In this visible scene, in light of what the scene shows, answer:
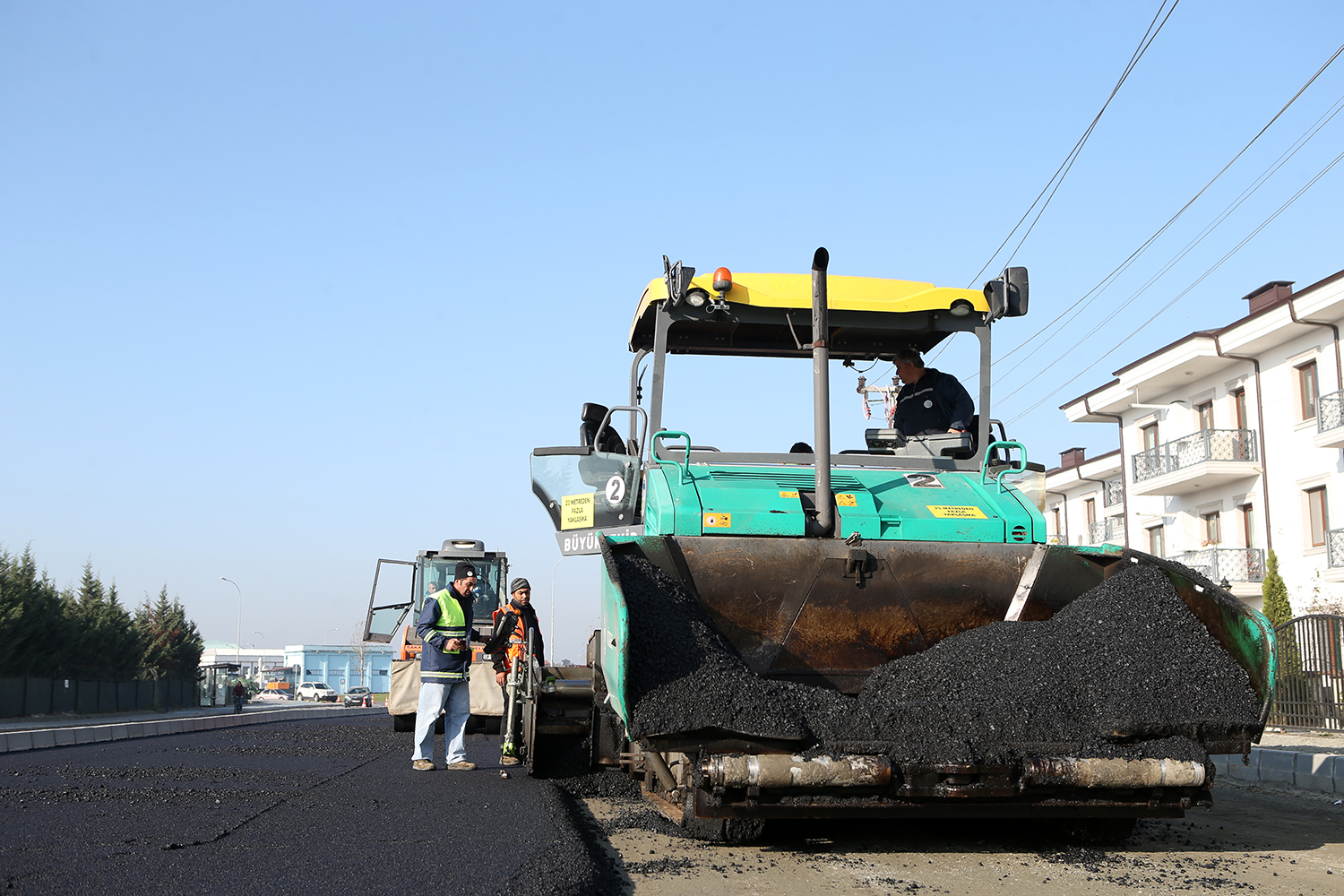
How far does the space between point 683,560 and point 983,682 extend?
1460 mm

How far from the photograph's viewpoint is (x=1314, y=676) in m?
13.6

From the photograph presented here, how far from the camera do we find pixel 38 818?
5.70m

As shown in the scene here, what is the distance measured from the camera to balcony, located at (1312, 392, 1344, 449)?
22.0 m

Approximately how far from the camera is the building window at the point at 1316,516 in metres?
23.8

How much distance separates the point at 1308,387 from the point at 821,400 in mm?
22433

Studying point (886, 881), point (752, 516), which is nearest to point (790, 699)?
point (886, 881)

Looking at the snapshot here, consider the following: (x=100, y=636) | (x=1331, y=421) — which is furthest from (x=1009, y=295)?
(x=100, y=636)

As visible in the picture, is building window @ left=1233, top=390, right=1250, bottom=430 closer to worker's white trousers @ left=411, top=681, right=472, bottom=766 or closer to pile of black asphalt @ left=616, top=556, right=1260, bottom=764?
worker's white trousers @ left=411, top=681, right=472, bottom=766

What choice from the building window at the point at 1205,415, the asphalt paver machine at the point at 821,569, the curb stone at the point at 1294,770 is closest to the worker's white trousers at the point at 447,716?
the asphalt paver machine at the point at 821,569

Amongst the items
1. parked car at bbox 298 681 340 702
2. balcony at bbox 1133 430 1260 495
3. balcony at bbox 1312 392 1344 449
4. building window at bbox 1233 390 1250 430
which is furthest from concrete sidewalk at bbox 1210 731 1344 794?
parked car at bbox 298 681 340 702

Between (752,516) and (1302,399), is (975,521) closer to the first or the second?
(752,516)

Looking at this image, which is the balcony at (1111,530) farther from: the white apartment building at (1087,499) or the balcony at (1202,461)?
the balcony at (1202,461)

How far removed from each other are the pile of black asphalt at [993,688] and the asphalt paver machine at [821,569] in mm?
23

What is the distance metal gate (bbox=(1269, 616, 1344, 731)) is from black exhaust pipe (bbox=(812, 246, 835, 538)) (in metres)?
10.0
